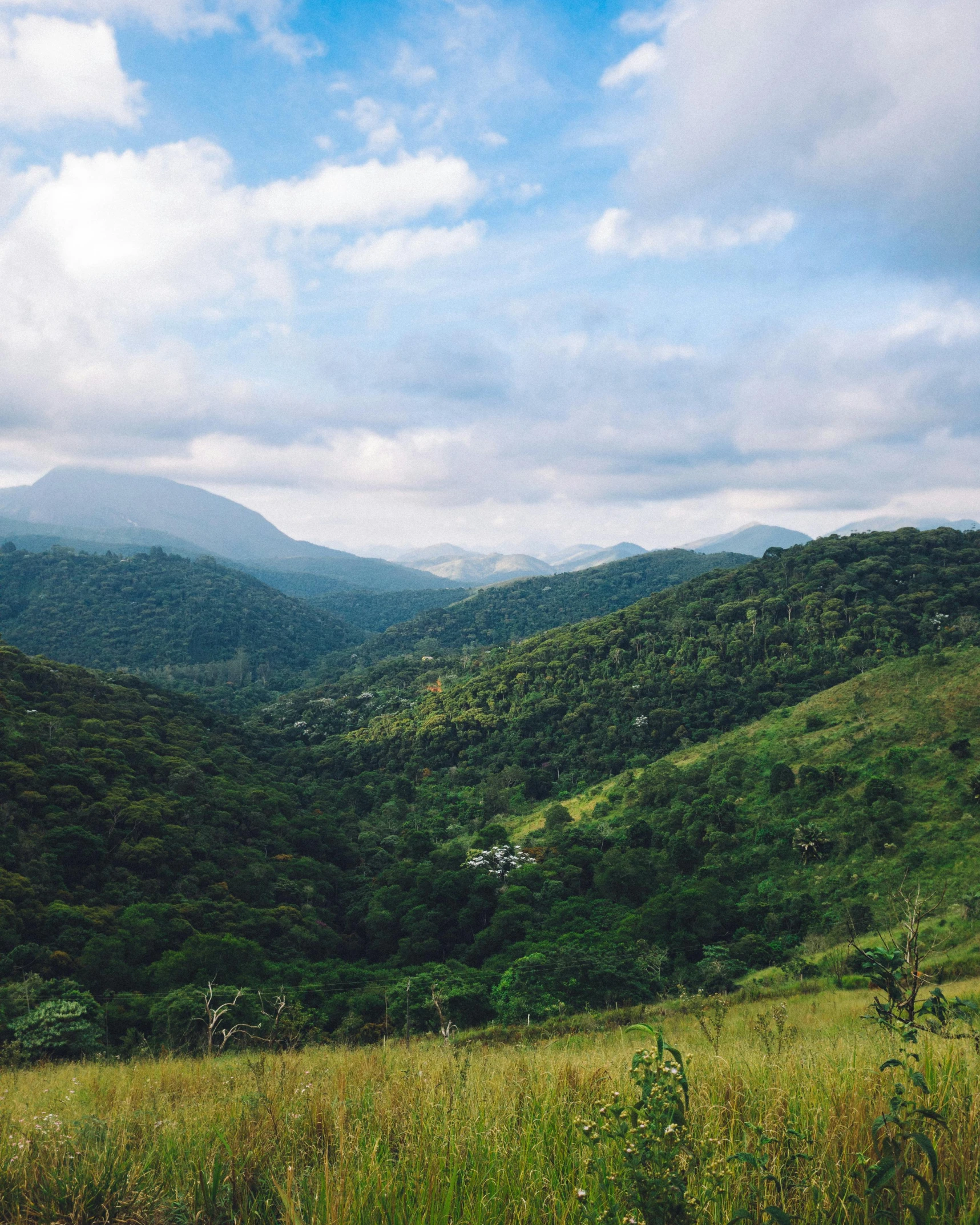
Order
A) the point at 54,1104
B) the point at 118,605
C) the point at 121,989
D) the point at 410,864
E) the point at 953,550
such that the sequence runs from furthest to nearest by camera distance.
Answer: the point at 118,605 < the point at 953,550 < the point at 410,864 < the point at 121,989 < the point at 54,1104

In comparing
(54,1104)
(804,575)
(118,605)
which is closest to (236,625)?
(118,605)

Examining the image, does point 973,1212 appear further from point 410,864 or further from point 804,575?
point 804,575

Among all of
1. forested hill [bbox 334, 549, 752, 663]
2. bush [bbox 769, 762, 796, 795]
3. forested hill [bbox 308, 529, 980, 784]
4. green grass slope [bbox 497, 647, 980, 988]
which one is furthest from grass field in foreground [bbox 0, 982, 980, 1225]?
forested hill [bbox 334, 549, 752, 663]

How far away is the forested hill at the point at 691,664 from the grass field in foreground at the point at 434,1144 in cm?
5935

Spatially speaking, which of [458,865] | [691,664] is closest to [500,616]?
[691,664]

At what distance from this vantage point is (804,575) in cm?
8550

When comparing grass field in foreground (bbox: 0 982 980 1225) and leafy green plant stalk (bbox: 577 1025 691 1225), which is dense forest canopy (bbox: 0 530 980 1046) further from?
leafy green plant stalk (bbox: 577 1025 691 1225)

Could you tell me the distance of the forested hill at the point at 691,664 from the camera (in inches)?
2571

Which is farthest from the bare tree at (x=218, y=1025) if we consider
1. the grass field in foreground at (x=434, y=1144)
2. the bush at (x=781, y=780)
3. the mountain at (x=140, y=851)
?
the bush at (x=781, y=780)

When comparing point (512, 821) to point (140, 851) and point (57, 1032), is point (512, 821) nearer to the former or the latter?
point (140, 851)

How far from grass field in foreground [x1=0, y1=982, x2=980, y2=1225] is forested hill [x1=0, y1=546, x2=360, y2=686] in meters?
138

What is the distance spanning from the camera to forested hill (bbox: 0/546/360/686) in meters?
141

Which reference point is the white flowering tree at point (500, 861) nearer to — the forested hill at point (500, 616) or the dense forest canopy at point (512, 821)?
the dense forest canopy at point (512, 821)

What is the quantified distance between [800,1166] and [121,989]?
99.3 ft
